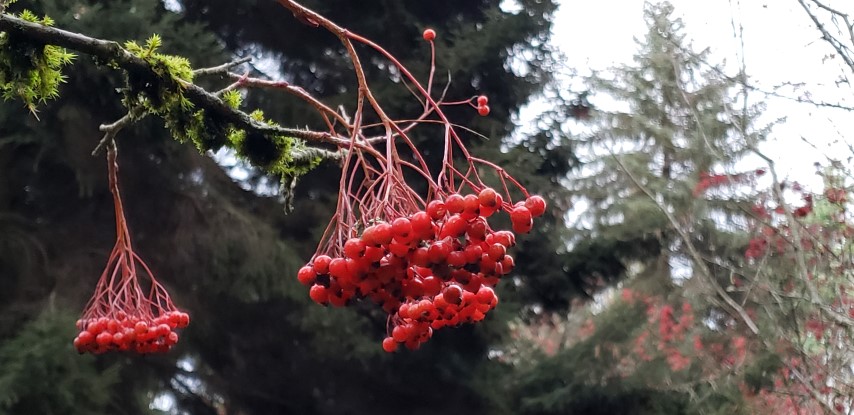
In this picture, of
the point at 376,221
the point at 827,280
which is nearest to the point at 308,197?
the point at 827,280

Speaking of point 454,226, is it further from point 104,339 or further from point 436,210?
point 104,339

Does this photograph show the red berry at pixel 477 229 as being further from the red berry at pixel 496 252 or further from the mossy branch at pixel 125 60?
the mossy branch at pixel 125 60

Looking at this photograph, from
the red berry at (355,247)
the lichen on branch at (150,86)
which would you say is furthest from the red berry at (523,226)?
the lichen on branch at (150,86)

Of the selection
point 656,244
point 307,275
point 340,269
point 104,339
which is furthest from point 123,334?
point 656,244

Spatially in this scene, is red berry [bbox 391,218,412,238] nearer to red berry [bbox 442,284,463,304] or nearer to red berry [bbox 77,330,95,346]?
red berry [bbox 442,284,463,304]

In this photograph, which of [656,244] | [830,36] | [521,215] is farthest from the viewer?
[656,244]

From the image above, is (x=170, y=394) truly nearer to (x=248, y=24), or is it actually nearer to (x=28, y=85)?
(x=248, y=24)
